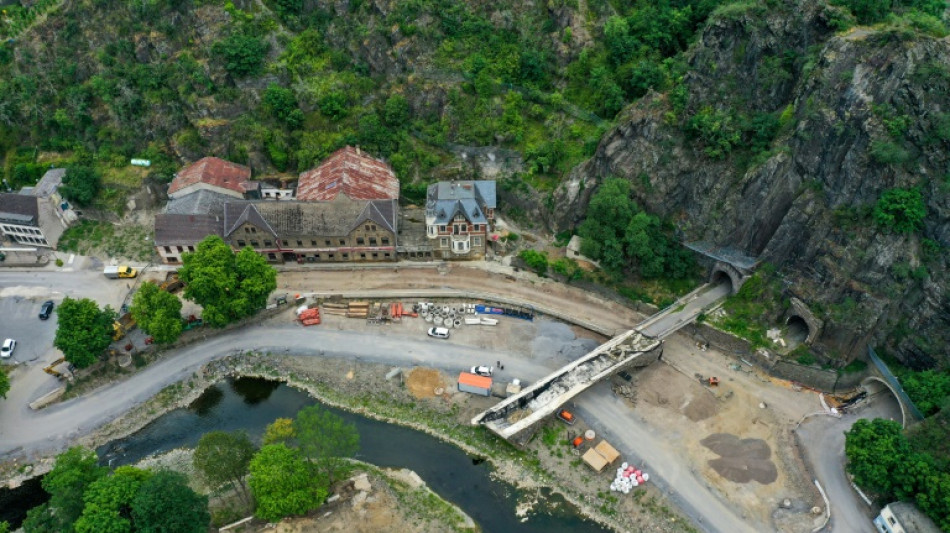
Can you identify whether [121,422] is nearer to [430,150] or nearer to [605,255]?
[430,150]

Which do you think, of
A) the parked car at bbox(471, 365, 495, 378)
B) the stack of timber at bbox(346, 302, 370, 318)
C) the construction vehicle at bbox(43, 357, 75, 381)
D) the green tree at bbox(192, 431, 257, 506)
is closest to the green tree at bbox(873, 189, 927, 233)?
the parked car at bbox(471, 365, 495, 378)

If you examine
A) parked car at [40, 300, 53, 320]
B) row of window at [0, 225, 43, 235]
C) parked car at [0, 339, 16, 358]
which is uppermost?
row of window at [0, 225, 43, 235]

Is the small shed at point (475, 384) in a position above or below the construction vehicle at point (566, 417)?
above

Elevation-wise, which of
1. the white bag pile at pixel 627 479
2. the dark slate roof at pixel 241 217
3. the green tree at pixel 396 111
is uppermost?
the green tree at pixel 396 111

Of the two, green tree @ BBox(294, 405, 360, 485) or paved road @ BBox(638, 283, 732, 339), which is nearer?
green tree @ BBox(294, 405, 360, 485)

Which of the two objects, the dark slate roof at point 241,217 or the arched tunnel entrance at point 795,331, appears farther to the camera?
the dark slate roof at point 241,217

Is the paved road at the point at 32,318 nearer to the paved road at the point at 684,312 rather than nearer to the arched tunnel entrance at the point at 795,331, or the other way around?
the paved road at the point at 684,312

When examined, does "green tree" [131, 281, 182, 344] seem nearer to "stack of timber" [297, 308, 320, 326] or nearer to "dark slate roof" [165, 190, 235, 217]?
"stack of timber" [297, 308, 320, 326]

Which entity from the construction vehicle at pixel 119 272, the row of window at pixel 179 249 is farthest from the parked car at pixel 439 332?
the construction vehicle at pixel 119 272
